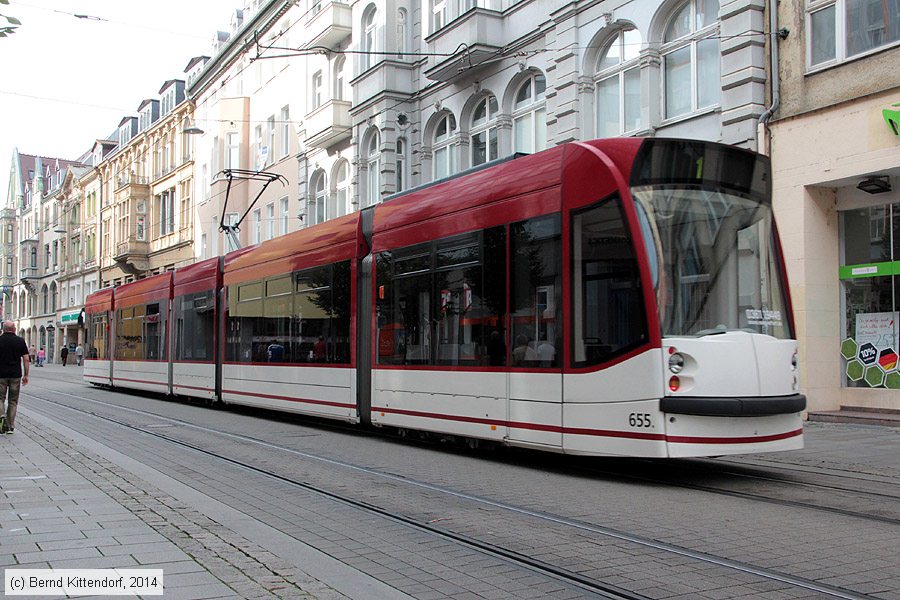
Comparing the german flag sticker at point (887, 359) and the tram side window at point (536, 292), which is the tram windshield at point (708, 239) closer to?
the tram side window at point (536, 292)

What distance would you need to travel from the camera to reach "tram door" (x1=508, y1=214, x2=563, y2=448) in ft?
30.0

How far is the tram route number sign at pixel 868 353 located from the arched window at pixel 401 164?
15105 millimetres

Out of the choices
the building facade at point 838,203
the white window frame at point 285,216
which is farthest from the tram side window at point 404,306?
the white window frame at point 285,216

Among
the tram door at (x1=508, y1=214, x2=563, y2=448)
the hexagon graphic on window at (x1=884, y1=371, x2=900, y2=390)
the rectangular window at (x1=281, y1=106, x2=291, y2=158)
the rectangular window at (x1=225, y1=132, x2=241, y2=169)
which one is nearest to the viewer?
the tram door at (x1=508, y1=214, x2=563, y2=448)

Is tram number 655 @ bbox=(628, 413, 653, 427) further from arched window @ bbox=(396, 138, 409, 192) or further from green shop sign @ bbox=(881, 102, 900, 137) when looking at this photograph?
arched window @ bbox=(396, 138, 409, 192)

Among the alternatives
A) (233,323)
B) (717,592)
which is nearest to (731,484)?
(717,592)

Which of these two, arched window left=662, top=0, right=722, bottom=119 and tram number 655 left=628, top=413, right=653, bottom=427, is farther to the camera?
arched window left=662, top=0, right=722, bottom=119

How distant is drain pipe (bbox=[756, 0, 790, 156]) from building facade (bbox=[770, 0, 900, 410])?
105mm

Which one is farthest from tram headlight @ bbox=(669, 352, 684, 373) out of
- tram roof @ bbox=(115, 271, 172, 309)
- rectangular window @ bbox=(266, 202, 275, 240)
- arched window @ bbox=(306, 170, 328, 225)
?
rectangular window @ bbox=(266, 202, 275, 240)

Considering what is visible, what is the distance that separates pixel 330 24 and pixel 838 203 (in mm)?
19916

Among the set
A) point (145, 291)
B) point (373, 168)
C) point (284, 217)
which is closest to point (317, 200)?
point (284, 217)

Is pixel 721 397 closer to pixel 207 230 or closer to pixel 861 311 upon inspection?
pixel 861 311

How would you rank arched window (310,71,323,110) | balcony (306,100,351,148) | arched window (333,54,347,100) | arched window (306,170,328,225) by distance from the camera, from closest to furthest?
balcony (306,100,351,148)
arched window (333,54,347,100)
arched window (306,170,328,225)
arched window (310,71,323,110)

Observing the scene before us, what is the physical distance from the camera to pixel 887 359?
14.8 metres
